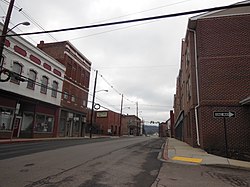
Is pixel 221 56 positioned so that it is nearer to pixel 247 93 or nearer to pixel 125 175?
pixel 247 93

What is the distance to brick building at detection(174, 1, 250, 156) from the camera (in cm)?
1476

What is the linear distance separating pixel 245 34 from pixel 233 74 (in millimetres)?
3194

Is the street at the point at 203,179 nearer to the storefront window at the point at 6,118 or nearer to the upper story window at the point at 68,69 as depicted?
the storefront window at the point at 6,118

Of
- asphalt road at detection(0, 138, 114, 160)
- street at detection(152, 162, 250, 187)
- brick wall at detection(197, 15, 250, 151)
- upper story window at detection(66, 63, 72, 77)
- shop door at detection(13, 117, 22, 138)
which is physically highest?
upper story window at detection(66, 63, 72, 77)

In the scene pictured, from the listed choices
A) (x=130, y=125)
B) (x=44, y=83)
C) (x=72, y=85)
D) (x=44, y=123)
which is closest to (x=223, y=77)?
(x=44, y=83)

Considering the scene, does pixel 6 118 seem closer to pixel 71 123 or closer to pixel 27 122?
pixel 27 122

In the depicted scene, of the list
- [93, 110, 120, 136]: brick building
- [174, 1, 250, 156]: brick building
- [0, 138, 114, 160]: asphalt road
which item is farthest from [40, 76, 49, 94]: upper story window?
[93, 110, 120, 136]: brick building

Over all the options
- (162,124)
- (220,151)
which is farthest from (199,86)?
(162,124)

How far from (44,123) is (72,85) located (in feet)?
29.1

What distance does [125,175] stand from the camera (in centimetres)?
730

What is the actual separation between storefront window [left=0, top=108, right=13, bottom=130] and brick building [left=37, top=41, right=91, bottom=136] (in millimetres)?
9733

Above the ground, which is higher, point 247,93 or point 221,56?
point 221,56

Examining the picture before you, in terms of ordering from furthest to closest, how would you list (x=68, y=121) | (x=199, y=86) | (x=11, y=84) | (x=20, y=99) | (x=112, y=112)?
(x=112, y=112) → (x=68, y=121) → (x=20, y=99) → (x=11, y=84) → (x=199, y=86)

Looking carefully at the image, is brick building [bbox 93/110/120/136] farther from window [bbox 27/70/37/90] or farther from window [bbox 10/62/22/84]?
window [bbox 10/62/22/84]
